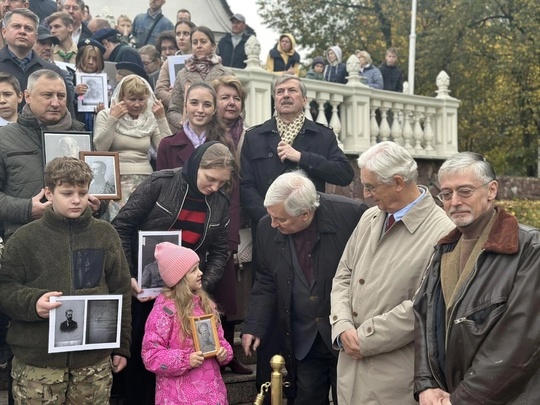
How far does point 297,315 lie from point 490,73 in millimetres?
22684

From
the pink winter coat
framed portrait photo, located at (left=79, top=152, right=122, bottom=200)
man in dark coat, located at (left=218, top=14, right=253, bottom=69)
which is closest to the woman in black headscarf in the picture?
framed portrait photo, located at (left=79, top=152, right=122, bottom=200)

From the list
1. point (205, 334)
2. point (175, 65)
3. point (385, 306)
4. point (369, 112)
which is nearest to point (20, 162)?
point (205, 334)

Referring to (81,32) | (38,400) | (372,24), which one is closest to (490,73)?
(372,24)

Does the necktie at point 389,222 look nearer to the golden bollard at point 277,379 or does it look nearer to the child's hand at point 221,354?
the golden bollard at point 277,379

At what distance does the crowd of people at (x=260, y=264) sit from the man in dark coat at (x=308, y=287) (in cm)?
1

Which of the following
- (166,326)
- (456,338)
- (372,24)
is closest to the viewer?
(456,338)

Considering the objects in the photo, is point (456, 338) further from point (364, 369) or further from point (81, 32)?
point (81, 32)

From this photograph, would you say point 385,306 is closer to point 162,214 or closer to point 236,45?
point 162,214

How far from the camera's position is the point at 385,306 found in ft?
15.0

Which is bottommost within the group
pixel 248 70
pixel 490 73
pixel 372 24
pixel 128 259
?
pixel 128 259

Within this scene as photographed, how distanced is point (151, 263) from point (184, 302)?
442 millimetres

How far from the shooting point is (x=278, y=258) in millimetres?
5293

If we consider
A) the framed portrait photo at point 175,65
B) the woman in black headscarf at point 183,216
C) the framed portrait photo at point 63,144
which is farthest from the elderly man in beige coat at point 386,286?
the framed portrait photo at point 175,65

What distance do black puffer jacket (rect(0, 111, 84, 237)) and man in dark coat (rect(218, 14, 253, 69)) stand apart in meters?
6.49
